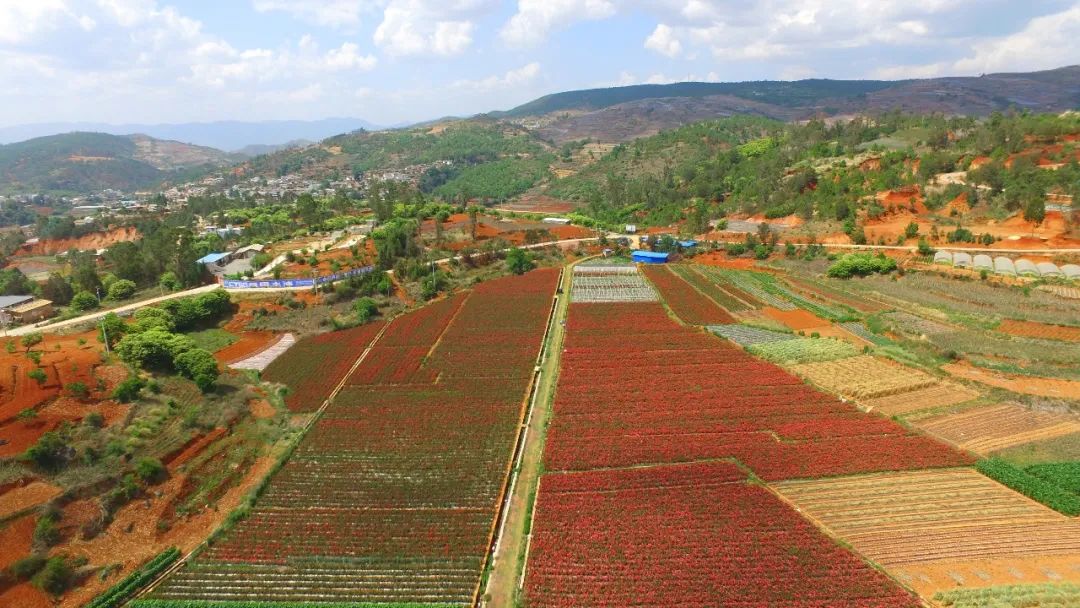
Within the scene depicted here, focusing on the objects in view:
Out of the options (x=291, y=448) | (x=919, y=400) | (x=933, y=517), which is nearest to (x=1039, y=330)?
(x=919, y=400)

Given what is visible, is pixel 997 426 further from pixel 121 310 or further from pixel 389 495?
pixel 121 310

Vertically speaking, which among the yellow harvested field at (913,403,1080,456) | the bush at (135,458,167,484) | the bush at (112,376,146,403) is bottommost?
the yellow harvested field at (913,403,1080,456)

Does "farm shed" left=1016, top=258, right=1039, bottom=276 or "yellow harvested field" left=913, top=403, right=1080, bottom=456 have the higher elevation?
"farm shed" left=1016, top=258, right=1039, bottom=276

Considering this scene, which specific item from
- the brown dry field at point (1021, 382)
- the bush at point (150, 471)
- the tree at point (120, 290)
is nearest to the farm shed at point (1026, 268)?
the brown dry field at point (1021, 382)

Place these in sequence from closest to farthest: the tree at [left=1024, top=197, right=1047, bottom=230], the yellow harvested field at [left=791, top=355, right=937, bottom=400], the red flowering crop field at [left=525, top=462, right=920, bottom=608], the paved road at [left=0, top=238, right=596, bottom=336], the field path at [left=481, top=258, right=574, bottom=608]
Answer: the red flowering crop field at [left=525, top=462, right=920, bottom=608] → the field path at [left=481, top=258, right=574, bottom=608] → the yellow harvested field at [left=791, top=355, right=937, bottom=400] → the paved road at [left=0, top=238, right=596, bottom=336] → the tree at [left=1024, top=197, right=1047, bottom=230]

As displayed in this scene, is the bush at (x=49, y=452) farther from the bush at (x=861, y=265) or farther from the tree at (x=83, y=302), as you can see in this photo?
the bush at (x=861, y=265)

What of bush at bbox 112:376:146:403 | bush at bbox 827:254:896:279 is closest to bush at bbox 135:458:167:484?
bush at bbox 112:376:146:403

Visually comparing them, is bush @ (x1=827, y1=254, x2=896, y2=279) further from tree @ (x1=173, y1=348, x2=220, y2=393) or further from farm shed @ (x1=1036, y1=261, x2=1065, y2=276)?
tree @ (x1=173, y1=348, x2=220, y2=393)

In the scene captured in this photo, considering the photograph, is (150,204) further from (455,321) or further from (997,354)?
(997,354)
